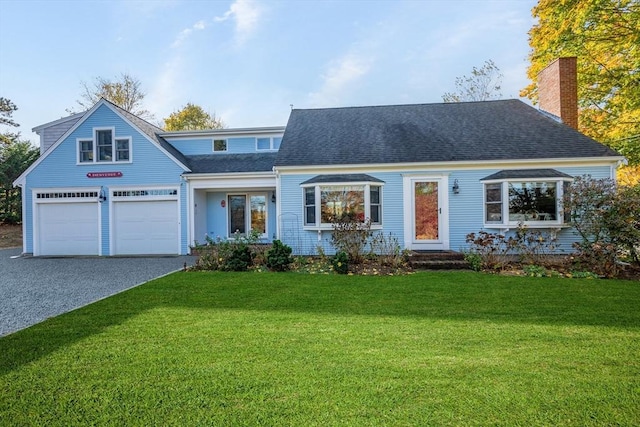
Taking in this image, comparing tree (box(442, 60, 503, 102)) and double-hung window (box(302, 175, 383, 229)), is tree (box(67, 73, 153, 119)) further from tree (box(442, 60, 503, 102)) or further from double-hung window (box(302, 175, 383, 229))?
tree (box(442, 60, 503, 102))

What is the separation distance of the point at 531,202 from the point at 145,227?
45.5ft

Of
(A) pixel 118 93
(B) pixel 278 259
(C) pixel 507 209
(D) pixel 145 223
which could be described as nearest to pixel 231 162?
(D) pixel 145 223

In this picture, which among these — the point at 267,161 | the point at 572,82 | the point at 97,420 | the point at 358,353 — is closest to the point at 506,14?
the point at 572,82

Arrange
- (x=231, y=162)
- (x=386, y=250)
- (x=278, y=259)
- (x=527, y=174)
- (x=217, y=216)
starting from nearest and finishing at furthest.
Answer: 1. (x=278, y=259)
2. (x=527, y=174)
3. (x=386, y=250)
4. (x=231, y=162)
5. (x=217, y=216)

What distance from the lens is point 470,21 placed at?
490 inches

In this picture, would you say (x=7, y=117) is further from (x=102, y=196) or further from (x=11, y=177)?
(x=102, y=196)

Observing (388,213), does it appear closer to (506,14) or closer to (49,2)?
(506,14)

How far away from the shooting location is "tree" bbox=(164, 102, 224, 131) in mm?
29398

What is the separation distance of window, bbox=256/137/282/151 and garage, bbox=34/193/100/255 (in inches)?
272

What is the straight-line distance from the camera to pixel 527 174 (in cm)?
1029

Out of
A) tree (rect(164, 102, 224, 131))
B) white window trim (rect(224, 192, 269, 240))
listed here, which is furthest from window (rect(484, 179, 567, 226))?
tree (rect(164, 102, 224, 131))

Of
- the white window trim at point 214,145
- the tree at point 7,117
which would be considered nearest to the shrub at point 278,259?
the white window trim at point 214,145

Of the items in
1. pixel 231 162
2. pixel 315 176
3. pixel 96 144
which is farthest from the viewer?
pixel 231 162

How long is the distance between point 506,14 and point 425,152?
6.80 meters
